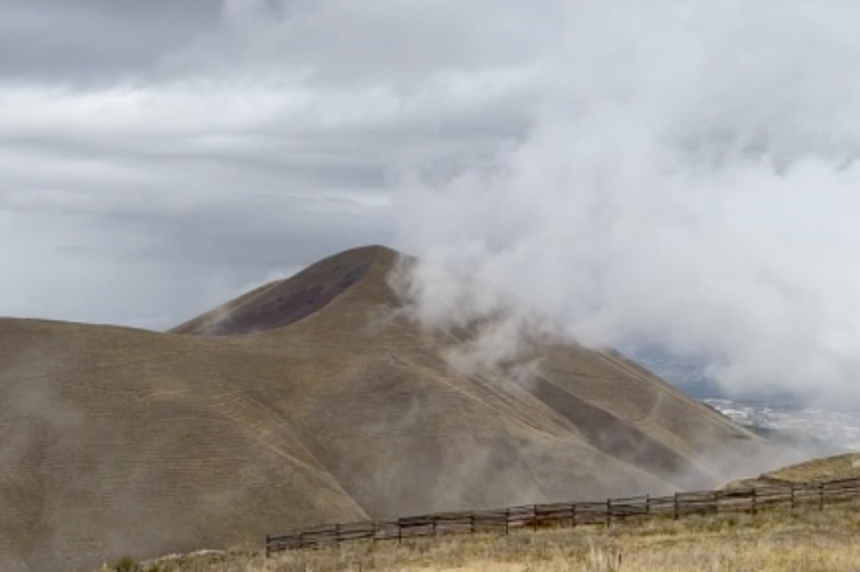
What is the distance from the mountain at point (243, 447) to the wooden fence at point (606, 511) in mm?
70825

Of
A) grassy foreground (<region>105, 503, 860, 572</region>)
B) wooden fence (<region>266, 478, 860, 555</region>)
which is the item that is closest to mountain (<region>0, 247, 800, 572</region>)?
wooden fence (<region>266, 478, 860, 555</region>)

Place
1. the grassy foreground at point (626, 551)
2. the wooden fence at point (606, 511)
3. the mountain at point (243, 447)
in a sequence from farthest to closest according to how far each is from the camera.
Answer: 1. the mountain at point (243, 447)
2. the wooden fence at point (606, 511)
3. the grassy foreground at point (626, 551)

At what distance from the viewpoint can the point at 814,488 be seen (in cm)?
5384

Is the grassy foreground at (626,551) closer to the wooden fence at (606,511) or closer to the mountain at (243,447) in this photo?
the wooden fence at (606,511)

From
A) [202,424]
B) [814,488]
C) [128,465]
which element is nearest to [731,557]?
[814,488]

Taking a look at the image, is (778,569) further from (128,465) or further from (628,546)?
(128,465)

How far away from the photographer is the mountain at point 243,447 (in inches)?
5177

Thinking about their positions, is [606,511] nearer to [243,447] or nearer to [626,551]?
[626,551]

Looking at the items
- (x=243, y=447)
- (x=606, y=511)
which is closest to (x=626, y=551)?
(x=606, y=511)

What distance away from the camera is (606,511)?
55062mm

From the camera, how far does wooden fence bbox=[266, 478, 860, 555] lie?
174ft

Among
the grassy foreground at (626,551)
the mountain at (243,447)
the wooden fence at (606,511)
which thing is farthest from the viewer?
the mountain at (243,447)

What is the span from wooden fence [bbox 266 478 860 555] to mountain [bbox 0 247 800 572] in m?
70.8

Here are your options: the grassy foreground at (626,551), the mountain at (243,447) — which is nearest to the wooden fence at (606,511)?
the grassy foreground at (626,551)
